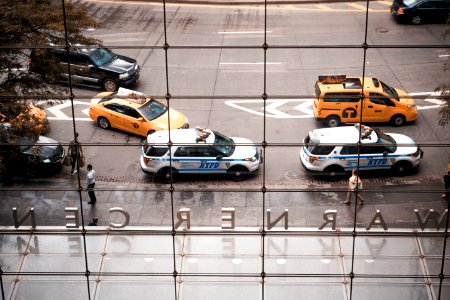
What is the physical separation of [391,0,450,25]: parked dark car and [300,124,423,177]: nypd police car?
19.3ft

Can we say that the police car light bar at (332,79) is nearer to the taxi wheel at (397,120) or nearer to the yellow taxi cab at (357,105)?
the yellow taxi cab at (357,105)

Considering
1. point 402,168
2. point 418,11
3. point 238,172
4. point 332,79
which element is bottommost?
point 238,172

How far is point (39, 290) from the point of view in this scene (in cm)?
1024

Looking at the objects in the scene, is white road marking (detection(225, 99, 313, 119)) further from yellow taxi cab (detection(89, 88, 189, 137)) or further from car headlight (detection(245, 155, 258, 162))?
car headlight (detection(245, 155, 258, 162))

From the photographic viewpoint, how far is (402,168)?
1898 cm

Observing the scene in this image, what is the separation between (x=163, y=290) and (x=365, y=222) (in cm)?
809

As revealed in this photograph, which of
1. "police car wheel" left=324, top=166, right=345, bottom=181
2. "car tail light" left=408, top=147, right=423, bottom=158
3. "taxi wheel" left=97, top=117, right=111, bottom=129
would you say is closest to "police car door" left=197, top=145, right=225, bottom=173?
"police car wheel" left=324, top=166, right=345, bottom=181

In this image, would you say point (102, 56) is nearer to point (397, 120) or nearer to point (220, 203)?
point (220, 203)

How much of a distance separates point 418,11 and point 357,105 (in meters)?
4.70

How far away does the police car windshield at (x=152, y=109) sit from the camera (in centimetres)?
2008

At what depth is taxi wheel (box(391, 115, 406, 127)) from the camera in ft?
66.9

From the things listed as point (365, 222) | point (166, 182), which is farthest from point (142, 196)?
point (365, 222)

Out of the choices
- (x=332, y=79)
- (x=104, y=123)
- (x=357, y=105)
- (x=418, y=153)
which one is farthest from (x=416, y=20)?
(x=104, y=123)

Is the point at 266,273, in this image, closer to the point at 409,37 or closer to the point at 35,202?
the point at 35,202
